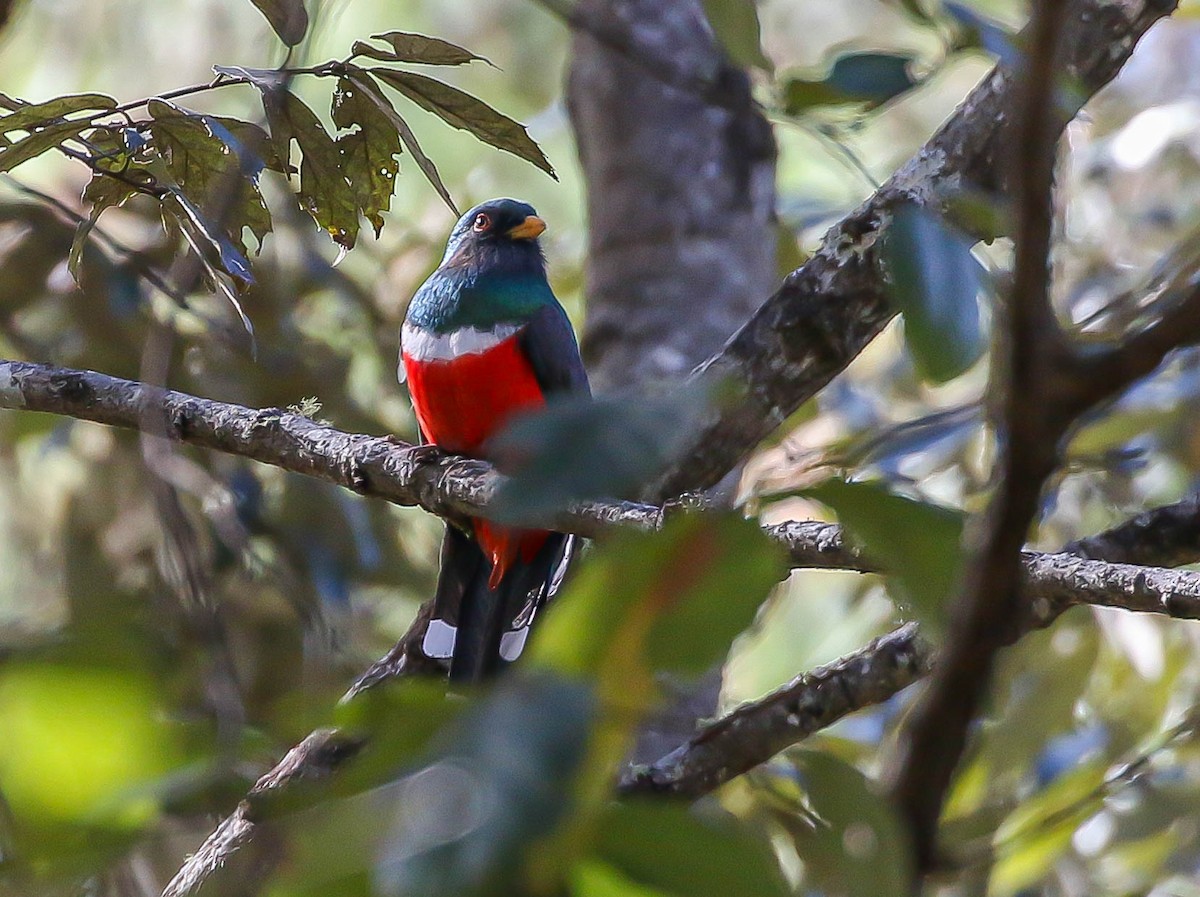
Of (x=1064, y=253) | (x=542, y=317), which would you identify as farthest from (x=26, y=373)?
(x=1064, y=253)

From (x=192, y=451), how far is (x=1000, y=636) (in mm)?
4471

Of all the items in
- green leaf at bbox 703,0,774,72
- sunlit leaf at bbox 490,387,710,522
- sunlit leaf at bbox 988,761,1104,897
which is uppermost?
green leaf at bbox 703,0,774,72

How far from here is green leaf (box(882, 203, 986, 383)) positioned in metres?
0.99

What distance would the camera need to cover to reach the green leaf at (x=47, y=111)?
2.19m

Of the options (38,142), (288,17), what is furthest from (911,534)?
(38,142)

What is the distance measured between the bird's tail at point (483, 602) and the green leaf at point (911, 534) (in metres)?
2.67

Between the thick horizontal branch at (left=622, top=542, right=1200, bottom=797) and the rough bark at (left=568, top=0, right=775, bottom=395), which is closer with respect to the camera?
the thick horizontal branch at (left=622, top=542, right=1200, bottom=797)

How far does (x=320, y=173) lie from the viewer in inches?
97.1

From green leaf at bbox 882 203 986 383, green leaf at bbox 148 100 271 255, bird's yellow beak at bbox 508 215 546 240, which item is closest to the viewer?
green leaf at bbox 882 203 986 383

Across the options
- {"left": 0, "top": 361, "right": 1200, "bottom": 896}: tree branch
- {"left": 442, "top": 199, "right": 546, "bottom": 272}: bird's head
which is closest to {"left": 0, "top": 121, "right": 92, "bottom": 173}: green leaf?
{"left": 0, "top": 361, "right": 1200, "bottom": 896}: tree branch

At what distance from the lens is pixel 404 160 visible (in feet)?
28.8

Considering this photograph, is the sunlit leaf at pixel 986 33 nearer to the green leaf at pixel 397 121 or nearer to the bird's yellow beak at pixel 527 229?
the green leaf at pixel 397 121

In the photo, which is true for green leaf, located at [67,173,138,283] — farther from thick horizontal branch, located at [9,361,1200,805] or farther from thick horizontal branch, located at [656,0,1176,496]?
thick horizontal branch, located at [656,0,1176,496]

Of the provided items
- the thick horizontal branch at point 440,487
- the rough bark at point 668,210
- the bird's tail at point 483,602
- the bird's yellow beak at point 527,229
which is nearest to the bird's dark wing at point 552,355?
the rough bark at point 668,210
